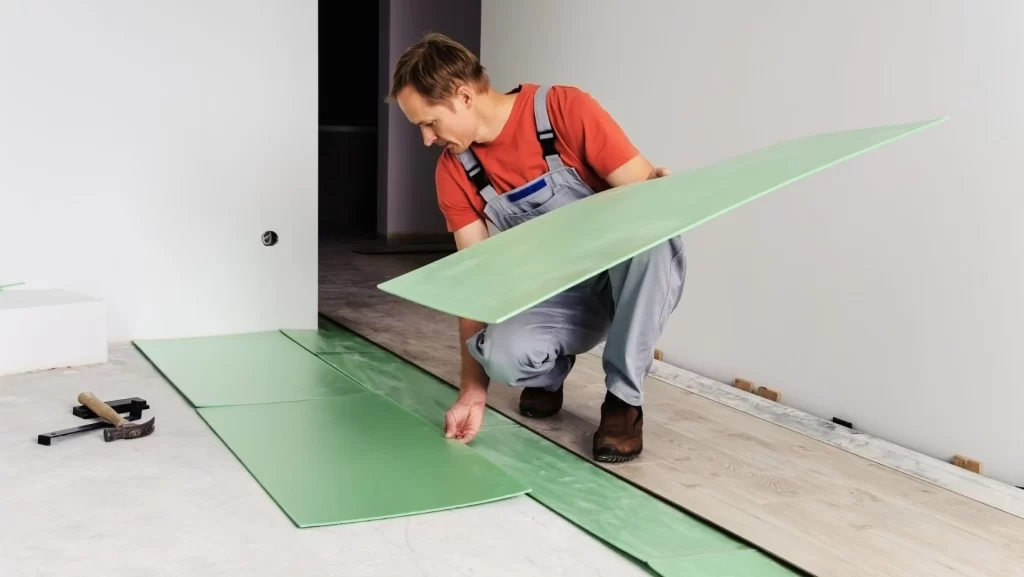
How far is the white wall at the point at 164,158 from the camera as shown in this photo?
325cm

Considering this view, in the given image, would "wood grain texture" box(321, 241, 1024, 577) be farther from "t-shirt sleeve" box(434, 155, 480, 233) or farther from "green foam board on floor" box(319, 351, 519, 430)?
"t-shirt sleeve" box(434, 155, 480, 233)

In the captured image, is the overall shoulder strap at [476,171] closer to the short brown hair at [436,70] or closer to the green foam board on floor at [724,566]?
the short brown hair at [436,70]

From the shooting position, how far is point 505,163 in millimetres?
2338

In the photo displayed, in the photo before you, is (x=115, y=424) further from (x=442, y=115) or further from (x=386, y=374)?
(x=442, y=115)

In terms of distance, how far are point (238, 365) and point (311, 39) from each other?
1.33m

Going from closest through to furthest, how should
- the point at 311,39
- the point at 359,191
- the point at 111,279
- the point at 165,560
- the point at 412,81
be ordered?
the point at 165,560 → the point at 412,81 → the point at 111,279 → the point at 311,39 → the point at 359,191

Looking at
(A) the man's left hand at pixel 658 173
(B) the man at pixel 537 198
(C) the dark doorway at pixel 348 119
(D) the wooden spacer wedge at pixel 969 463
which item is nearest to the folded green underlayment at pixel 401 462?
(B) the man at pixel 537 198

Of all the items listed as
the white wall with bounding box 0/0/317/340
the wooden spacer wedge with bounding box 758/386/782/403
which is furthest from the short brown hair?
the white wall with bounding box 0/0/317/340

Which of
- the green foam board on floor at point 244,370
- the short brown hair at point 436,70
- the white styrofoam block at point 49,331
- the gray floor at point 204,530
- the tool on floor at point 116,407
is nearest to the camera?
the gray floor at point 204,530

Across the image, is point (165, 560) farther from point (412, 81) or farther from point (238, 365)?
point (238, 365)

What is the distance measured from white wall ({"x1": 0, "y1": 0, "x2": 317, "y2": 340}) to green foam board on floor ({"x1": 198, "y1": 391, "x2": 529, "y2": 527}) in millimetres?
1121

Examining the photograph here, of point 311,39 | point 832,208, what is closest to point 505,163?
point 832,208

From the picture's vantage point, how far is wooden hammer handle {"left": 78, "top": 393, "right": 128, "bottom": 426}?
2.36 meters

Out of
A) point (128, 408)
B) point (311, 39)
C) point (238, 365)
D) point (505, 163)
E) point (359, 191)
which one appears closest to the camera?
point (505, 163)
